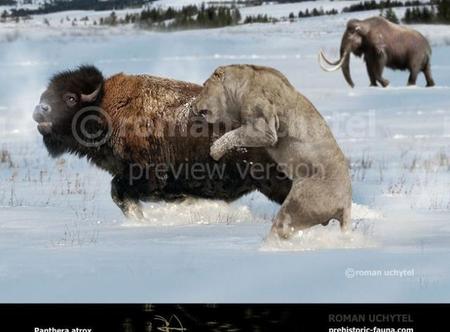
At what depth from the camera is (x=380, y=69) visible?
25.1 m

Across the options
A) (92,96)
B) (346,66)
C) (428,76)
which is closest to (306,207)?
(92,96)

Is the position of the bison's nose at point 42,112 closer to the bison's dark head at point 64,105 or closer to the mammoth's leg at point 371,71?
the bison's dark head at point 64,105

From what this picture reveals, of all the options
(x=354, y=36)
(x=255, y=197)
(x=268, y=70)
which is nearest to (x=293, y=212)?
(x=268, y=70)

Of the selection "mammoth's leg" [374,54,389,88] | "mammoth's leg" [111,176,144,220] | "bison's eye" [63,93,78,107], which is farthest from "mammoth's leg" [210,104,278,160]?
"mammoth's leg" [374,54,389,88]

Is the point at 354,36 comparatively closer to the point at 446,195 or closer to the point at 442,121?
the point at 442,121

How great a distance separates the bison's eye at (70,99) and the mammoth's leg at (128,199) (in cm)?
95

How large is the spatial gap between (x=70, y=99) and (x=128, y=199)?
1.22m

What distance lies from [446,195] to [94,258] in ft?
16.1

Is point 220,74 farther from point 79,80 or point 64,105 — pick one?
point 64,105

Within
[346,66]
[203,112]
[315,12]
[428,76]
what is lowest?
[203,112]

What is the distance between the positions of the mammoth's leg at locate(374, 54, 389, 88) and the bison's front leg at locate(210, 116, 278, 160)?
55.2 feet

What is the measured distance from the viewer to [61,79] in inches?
417

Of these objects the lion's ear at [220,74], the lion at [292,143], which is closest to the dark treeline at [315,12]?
the lion's ear at [220,74]

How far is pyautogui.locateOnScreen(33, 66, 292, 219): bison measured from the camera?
9.65 meters
